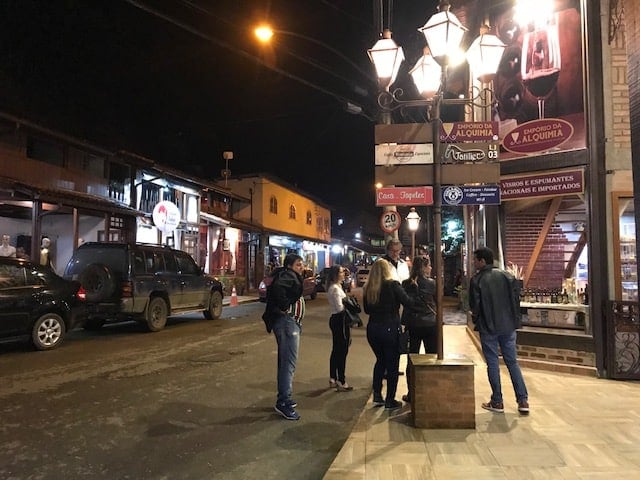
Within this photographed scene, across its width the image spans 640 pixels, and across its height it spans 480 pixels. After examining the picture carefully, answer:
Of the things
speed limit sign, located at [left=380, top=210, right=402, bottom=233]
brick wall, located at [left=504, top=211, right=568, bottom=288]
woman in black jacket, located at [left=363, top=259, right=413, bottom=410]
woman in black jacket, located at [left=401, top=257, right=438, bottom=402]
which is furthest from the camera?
speed limit sign, located at [left=380, top=210, right=402, bottom=233]

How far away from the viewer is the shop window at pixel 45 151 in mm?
15438

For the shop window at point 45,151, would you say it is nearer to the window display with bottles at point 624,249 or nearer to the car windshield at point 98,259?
the car windshield at point 98,259

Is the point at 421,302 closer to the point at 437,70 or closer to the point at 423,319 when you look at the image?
the point at 423,319

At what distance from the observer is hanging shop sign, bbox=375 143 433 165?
5512mm

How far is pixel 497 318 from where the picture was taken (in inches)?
216

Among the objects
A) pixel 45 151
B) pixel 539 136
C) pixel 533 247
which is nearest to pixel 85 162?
pixel 45 151

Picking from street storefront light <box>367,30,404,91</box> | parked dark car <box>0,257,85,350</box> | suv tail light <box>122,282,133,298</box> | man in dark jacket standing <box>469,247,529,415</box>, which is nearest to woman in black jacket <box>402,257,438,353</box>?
man in dark jacket standing <box>469,247,529,415</box>

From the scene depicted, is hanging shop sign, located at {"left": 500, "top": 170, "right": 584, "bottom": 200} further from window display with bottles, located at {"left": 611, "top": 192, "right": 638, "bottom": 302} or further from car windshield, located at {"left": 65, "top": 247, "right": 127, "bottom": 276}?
car windshield, located at {"left": 65, "top": 247, "right": 127, "bottom": 276}

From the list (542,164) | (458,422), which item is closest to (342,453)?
(458,422)

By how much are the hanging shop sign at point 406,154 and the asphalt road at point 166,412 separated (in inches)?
116

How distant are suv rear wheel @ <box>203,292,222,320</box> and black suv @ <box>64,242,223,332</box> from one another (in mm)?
1537

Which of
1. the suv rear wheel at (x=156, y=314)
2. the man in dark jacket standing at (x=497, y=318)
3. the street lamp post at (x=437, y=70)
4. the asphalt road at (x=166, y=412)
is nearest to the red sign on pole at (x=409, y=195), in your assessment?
the street lamp post at (x=437, y=70)

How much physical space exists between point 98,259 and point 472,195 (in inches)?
349

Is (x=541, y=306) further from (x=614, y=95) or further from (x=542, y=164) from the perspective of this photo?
(x=614, y=95)
